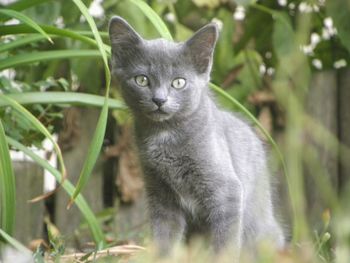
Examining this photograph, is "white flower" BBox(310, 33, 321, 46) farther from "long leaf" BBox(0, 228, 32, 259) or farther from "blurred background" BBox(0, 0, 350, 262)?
"long leaf" BBox(0, 228, 32, 259)

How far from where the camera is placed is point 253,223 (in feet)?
10.9

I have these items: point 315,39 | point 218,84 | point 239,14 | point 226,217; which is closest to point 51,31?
point 226,217

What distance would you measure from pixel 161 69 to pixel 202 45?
0.19m

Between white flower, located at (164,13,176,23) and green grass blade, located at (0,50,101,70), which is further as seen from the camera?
white flower, located at (164,13,176,23)

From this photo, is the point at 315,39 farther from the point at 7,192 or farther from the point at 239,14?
the point at 7,192

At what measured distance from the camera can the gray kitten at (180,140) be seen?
9.93 feet

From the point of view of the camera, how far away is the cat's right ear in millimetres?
3094

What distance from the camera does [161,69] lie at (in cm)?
307

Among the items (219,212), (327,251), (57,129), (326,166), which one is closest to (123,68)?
(219,212)

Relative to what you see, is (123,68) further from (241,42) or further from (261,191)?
(241,42)

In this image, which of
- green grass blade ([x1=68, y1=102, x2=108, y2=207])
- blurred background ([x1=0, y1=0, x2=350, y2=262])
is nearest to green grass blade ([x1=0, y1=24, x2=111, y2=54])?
green grass blade ([x1=68, y1=102, x2=108, y2=207])

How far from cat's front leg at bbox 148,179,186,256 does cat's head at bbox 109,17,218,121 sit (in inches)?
11.9

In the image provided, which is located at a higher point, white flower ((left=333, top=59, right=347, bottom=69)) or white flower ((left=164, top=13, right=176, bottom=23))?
white flower ((left=164, top=13, right=176, bottom=23))

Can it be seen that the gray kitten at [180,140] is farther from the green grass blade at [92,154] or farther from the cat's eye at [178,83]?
the green grass blade at [92,154]
